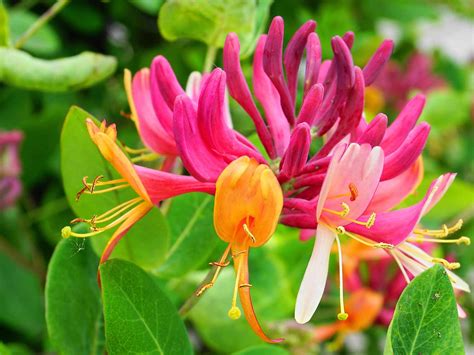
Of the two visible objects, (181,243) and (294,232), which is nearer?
(181,243)

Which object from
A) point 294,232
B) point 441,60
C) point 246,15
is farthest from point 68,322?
point 441,60

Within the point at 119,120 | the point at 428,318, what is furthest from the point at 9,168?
the point at 428,318

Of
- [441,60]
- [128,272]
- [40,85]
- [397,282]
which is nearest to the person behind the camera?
[128,272]

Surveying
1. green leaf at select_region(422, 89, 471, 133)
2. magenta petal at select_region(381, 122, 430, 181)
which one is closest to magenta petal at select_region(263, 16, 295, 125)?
magenta petal at select_region(381, 122, 430, 181)

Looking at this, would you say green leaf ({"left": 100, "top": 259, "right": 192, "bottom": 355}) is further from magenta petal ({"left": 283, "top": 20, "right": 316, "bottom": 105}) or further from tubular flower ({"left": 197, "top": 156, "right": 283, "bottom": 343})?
magenta petal ({"left": 283, "top": 20, "right": 316, "bottom": 105})

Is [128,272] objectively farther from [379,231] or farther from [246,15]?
[246,15]
